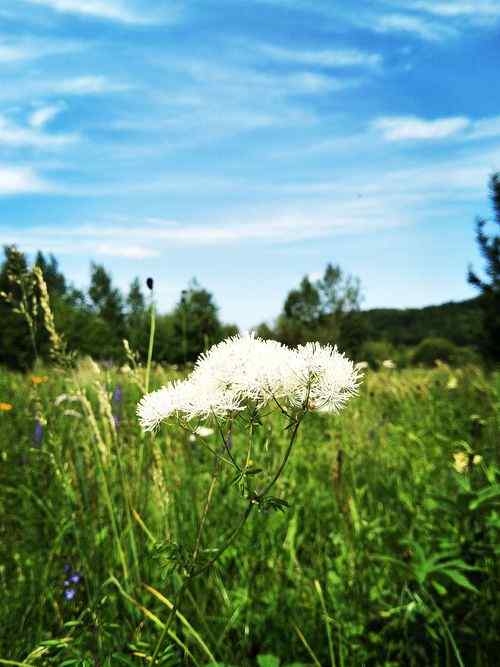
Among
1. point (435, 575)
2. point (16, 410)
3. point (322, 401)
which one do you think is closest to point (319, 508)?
point (435, 575)

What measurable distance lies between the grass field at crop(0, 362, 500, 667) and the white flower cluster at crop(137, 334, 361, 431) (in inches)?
13.7

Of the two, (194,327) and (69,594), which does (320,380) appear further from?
(194,327)

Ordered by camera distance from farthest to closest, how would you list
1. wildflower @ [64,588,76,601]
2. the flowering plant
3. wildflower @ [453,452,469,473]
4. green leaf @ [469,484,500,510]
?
1. wildflower @ [453,452,469,473]
2. wildflower @ [64,588,76,601]
3. green leaf @ [469,484,500,510]
4. the flowering plant

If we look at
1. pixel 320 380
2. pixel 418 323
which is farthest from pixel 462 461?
pixel 418 323

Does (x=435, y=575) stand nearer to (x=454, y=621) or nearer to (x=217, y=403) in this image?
(x=454, y=621)

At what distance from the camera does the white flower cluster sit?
1288 millimetres

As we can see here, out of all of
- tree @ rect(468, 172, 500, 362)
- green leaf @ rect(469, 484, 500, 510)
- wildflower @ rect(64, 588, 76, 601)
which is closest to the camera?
green leaf @ rect(469, 484, 500, 510)

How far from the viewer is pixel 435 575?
2.39 m

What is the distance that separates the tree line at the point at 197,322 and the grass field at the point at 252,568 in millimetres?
788

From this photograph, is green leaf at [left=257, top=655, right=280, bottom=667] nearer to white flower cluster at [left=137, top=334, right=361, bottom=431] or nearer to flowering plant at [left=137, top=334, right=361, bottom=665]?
flowering plant at [left=137, top=334, right=361, bottom=665]

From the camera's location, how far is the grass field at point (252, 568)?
2123 millimetres

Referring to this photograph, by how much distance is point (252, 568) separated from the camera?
2721 mm

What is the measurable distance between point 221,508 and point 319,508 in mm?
571

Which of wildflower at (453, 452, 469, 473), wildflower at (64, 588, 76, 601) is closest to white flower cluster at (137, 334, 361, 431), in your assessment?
wildflower at (64, 588, 76, 601)
